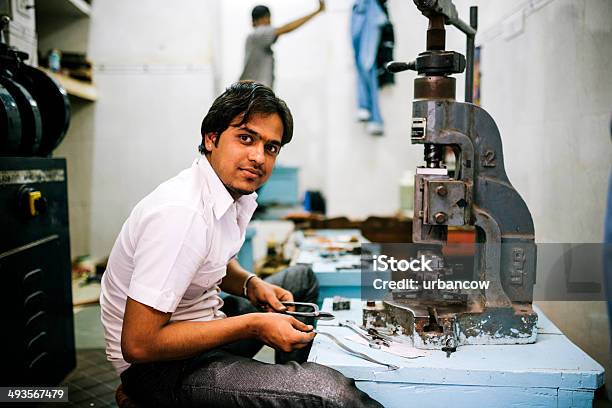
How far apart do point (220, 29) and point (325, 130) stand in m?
1.44

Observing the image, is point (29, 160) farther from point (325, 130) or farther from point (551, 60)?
point (325, 130)

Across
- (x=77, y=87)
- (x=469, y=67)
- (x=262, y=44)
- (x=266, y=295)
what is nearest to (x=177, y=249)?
(x=266, y=295)

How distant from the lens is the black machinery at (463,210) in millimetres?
1225

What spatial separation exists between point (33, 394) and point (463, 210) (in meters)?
1.71

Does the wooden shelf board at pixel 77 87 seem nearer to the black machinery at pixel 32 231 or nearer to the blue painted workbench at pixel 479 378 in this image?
the black machinery at pixel 32 231

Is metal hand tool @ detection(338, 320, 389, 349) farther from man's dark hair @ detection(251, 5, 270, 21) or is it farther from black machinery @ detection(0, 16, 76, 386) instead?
man's dark hair @ detection(251, 5, 270, 21)

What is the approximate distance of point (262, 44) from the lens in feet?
10.8

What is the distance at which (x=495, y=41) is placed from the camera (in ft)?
7.69

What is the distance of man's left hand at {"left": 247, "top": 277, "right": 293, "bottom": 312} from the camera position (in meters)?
Result: 1.56

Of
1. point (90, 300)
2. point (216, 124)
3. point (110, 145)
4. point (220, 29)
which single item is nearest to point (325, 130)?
point (220, 29)

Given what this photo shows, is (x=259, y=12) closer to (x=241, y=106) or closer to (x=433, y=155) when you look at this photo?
(x=241, y=106)

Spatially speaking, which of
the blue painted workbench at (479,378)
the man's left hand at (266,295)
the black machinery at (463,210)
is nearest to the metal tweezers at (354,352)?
the blue painted workbench at (479,378)

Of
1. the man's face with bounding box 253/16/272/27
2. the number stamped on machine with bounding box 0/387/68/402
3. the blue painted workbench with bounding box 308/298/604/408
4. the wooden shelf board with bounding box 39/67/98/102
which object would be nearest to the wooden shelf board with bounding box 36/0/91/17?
the wooden shelf board with bounding box 39/67/98/102

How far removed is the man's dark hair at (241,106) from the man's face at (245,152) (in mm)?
11
